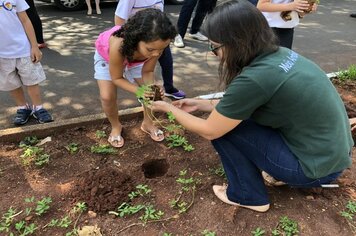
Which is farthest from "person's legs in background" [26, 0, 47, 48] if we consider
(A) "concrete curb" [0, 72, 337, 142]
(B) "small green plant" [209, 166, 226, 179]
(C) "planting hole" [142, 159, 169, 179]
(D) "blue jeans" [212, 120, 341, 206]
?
(D) "blue jeans" [212, 120, 341, 206]

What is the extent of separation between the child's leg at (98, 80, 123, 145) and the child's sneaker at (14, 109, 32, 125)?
3.09 ft

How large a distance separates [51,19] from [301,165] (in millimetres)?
6099

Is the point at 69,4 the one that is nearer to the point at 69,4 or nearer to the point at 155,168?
the point at 69,4

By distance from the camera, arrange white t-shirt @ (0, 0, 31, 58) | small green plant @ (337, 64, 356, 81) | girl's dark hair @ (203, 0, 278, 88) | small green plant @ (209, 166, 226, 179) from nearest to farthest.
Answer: girl's dark hair @ (203, 0, 278, 88), small green plant @ (209, 166, 226, 179), white t-shirt @ (0, 0, 31, 58), small green plant @ (337, 64, 356, 81)

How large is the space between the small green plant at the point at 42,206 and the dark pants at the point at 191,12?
3727 millimetres

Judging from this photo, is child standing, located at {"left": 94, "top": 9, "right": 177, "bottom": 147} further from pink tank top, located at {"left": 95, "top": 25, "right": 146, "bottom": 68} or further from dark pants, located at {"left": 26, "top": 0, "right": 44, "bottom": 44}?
dark pants, located at {"left": 26, "top": 0, "right": 44, "bottom": 44}

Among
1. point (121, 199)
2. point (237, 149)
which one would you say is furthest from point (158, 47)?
point (121, 199)

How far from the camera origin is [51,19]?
696 cm

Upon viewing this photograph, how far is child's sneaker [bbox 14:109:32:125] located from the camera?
348cm

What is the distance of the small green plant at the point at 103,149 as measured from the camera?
117 inches

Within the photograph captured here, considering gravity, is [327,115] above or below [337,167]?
above

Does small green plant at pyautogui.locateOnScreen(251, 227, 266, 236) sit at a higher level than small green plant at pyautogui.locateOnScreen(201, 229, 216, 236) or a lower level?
higher

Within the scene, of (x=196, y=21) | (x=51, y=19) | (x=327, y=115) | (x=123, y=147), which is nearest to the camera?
(x=327, y=115)

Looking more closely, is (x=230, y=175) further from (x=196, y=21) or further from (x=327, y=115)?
(x=196, y=21)
